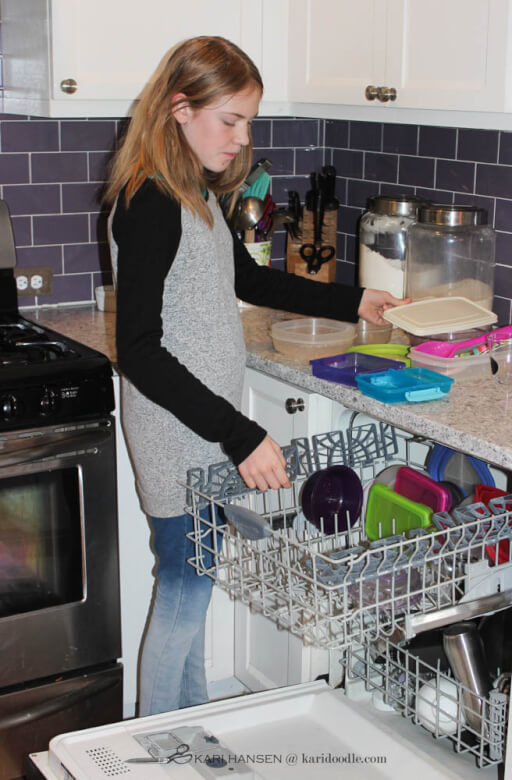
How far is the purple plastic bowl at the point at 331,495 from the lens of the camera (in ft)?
5.55

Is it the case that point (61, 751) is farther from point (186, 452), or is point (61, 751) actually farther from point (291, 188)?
point (291, 188)

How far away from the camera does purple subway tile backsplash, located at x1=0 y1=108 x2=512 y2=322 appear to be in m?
2.24

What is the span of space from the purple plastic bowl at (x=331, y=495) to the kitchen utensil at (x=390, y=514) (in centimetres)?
6

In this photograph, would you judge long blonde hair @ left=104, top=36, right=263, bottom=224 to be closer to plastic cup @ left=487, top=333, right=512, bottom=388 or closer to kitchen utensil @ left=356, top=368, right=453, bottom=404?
kitchen utensil @ left=356, top=368, right=453, bottom=404

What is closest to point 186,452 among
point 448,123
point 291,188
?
point 448,123

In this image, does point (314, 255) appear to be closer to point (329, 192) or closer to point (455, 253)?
point (329, 192)

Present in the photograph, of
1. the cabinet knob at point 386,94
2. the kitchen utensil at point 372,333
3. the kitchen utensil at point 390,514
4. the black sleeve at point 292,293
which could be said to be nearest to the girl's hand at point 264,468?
the kitchen utensil at point 390,514

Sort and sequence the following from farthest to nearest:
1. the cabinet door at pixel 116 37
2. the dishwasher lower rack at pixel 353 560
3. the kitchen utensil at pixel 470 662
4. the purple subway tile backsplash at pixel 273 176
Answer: the purple subway tile backsplash at pixel 273 176
the cabinet door at pixel 116 37
the kitchen utensil at pixel 470 662
the dishwasher lower rack at pixel 353 560

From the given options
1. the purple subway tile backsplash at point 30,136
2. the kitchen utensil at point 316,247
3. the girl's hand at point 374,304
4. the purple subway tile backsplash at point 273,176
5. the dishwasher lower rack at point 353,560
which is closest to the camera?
the dishwasher lower rack at point 353,560

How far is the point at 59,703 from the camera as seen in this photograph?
2.04 meters

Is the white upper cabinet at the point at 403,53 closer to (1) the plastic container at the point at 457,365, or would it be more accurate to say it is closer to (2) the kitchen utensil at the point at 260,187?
(2) the kitchen utensil at the point at 260,187

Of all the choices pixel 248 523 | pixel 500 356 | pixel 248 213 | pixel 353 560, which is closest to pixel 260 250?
pixel 248 213

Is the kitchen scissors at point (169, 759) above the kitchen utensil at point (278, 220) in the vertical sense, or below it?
below

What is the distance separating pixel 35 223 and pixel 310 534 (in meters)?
1.18
